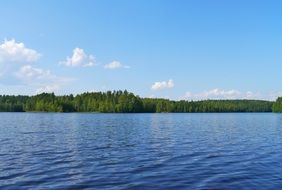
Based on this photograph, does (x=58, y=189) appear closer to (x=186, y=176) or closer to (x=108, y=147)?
(x=186, y=176)

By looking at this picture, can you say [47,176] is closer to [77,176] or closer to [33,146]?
[77,176]

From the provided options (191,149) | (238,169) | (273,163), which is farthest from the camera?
(191,149)

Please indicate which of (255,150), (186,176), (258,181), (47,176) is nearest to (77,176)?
(47,176)

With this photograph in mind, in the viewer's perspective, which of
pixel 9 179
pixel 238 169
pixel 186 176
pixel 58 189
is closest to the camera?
pixel 58 189

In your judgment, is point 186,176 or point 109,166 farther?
point 109,166

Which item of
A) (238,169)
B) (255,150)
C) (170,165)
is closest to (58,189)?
(170,165)

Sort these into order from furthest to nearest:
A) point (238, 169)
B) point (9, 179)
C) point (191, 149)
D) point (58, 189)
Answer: point (191, 149) < point (238, 169) < point (9, 179) < point (58, 189)

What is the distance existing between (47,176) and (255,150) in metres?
26.0

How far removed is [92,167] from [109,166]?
1.40 m

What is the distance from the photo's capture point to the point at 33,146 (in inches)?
1791

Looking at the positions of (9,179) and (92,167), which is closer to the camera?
(9,179)

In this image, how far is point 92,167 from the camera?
31.4m

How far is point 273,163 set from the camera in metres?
34.9

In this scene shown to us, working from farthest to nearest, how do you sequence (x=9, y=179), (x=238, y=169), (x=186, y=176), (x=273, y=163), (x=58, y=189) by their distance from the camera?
(x=273, y=163), (x=238, y=169), (x=186, y=176), (x=9, y=179), (x=58, y=189)
